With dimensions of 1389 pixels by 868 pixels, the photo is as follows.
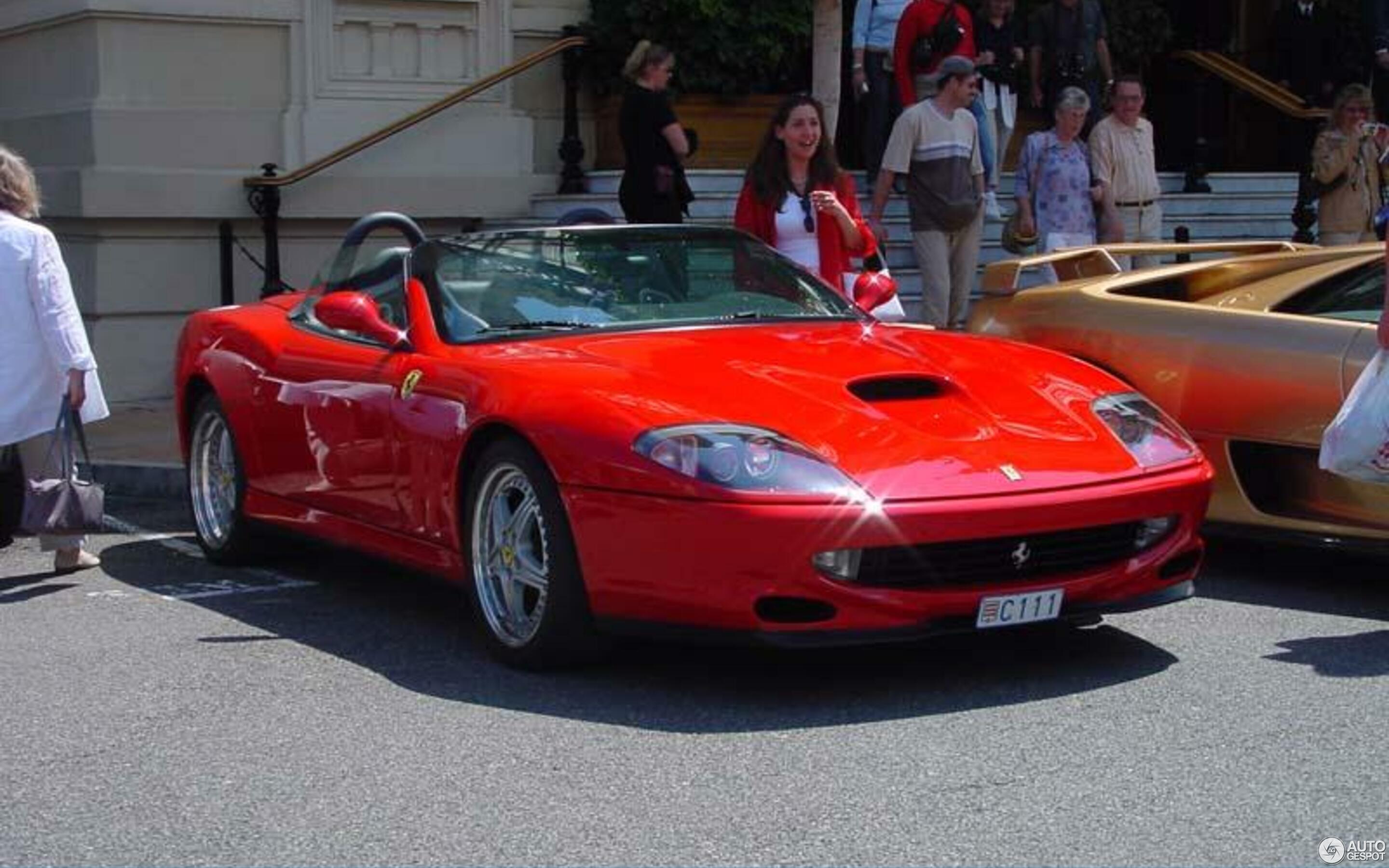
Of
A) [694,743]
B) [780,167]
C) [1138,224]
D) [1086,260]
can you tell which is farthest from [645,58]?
[694,743]

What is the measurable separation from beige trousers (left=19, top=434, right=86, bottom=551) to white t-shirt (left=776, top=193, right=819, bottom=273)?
3206mm

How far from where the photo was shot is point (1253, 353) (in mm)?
7598

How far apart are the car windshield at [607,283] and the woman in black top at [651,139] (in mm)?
3748

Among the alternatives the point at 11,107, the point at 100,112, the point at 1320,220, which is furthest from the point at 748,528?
the point at 11,107

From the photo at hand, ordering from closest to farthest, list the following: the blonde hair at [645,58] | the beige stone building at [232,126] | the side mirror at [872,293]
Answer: the side mirror at [872,293] → the blonde hair at [645,58] → the beige stone building at [232,126]

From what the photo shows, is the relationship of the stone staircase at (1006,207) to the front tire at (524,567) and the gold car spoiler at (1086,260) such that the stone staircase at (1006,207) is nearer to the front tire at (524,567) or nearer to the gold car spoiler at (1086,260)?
the gold car spoiler at (1086,260)

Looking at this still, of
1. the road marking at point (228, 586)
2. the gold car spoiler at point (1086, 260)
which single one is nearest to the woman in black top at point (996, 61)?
the gold car spoiler at point (1086, 260)

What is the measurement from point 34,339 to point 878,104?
682 centimetres

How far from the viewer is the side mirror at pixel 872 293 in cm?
760

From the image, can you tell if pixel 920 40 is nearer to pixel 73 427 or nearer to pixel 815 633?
pixel 73 427

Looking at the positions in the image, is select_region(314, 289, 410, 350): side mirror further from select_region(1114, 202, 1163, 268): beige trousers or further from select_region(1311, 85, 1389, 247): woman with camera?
select_region(1311, 85, 1389, 247): woman with camera

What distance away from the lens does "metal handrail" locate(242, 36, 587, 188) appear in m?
13.8

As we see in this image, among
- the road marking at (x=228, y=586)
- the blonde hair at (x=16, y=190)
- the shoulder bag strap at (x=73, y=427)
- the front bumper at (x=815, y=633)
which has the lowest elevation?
the road marking at (x=228, y=586)

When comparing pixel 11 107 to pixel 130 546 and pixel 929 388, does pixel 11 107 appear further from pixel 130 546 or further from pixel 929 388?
pixel 929 388
